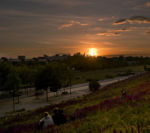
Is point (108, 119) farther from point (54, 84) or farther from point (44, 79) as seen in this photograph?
point (44, 79)

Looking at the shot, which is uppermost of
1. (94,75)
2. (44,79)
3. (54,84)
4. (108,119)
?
(108,119)

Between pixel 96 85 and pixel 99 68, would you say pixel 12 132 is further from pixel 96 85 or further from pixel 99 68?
pixel 99 68

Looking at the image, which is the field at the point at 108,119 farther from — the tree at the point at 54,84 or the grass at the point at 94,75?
the grass at the point at 94,75

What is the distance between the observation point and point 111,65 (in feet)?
479

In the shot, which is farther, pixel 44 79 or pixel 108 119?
pixel 44 79

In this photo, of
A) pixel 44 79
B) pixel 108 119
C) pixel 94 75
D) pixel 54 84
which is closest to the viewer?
pixel 108 119

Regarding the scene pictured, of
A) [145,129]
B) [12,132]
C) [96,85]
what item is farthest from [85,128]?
[96,85]

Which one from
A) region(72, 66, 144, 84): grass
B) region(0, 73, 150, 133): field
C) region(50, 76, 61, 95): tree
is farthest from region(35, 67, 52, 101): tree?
region(72, 66, 144, 84): grass

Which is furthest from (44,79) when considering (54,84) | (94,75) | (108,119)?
(94,75)

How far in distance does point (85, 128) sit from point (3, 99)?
3984 cm

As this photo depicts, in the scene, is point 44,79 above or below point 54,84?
above

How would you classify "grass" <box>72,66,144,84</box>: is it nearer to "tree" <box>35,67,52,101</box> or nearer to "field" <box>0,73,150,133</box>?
"tree" <box>35,67,52,101</box>

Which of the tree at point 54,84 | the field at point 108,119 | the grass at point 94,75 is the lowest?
the grass at point 94,75

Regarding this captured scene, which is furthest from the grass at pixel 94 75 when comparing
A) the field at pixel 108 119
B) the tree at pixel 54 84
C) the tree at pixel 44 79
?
the field at pixel 108 119
